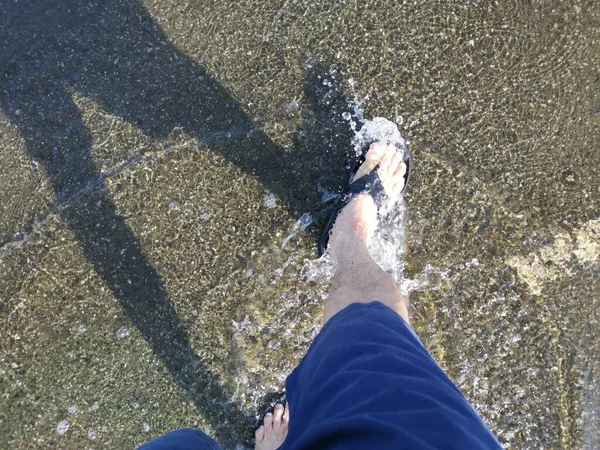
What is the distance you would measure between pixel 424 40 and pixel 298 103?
704 millimetres

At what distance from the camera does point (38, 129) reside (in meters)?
2.39

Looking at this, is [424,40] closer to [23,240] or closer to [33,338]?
[23,240]

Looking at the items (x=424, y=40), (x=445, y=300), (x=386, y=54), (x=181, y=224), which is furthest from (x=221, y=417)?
(x=424, y=40)

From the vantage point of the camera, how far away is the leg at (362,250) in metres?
2.03

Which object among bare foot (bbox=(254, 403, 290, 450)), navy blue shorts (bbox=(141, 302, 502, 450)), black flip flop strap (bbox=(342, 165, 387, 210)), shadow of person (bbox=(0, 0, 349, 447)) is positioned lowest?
bare foot (bbox=(254, 403, 290, 450))

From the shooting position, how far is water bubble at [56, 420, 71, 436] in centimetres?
229

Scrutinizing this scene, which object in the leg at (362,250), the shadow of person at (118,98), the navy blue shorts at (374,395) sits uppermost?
the shadow of person at (118,98)

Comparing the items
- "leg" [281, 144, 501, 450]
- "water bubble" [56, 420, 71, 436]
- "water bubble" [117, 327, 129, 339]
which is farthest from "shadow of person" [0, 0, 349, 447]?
"leg" [281, 144, 501, 450]

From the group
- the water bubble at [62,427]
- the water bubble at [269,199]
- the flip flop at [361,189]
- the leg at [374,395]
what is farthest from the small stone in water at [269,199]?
the water bubble at [62,427]

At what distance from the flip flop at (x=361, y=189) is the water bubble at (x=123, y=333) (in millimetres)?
1005

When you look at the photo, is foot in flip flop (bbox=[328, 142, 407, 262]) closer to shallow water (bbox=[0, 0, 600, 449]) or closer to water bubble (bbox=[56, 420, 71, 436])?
shallow water (bbox=[0, 0, 600, 449])

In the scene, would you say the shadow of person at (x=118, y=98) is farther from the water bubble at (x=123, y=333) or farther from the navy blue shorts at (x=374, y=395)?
the navy blue shorts at (x=374, y=395)

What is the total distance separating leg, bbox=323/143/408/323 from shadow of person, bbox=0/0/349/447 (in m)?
0.21

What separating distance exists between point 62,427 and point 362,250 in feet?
5.39
